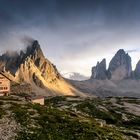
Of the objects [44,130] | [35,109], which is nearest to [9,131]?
[44,130]

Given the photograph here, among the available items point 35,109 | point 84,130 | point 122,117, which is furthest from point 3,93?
point 84,130

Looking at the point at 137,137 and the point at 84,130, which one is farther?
the point at 137,137

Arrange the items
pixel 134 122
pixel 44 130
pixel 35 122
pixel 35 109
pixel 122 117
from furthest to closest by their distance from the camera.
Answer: pixel 122 117
pixel 134 122
pixel 35 109
pixel 35 122
pixel 44 130

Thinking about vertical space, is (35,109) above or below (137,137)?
above

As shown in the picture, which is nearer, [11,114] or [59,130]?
[59,130]

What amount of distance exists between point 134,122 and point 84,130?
5990cm

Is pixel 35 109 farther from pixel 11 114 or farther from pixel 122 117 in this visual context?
pixel 122 117

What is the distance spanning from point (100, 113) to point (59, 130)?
70.6 metres

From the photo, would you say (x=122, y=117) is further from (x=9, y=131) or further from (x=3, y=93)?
(x=9, y=131)

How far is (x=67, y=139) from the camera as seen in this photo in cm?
5028

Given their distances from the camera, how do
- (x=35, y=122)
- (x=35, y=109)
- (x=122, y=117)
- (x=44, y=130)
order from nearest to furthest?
(x=44, y=130)
(x=35, y=122)
(x=35, y=109)
(x=122, y=117)

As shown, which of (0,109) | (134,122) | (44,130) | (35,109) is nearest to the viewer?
(44,130)

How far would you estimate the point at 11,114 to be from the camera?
6288 cm

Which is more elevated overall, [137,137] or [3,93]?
[3,93]
